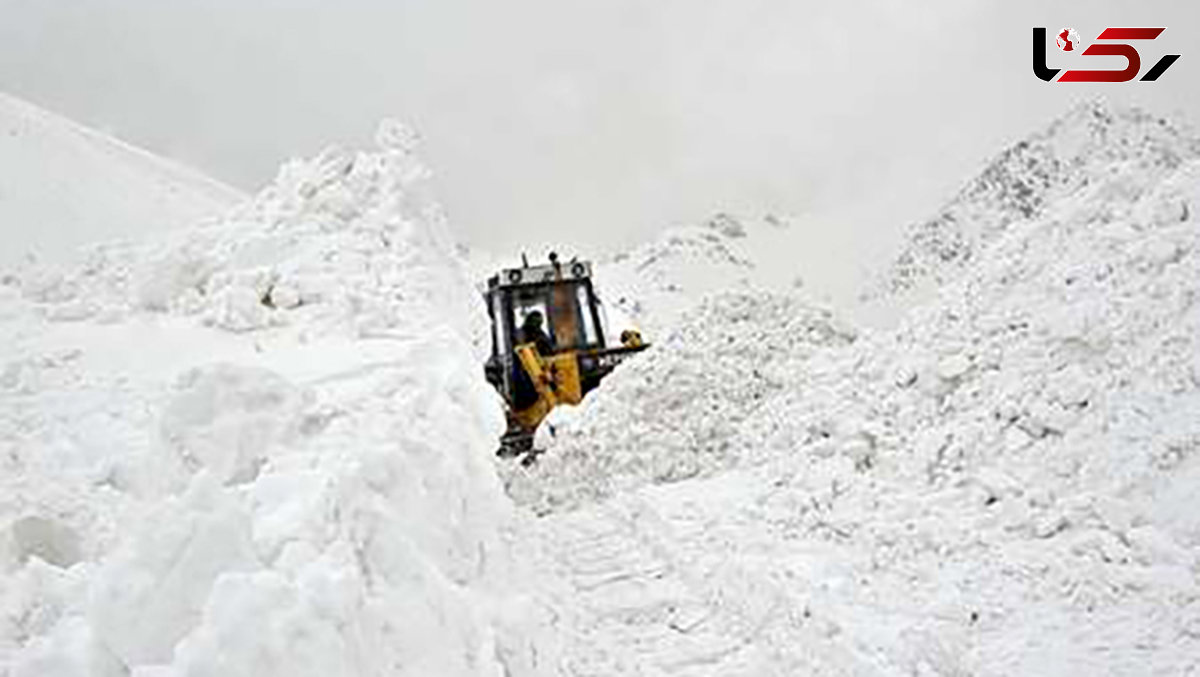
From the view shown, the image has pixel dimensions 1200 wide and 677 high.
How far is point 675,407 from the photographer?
13.7 metres

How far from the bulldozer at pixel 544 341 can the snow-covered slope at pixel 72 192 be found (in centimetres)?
646

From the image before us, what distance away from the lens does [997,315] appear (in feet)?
35.5

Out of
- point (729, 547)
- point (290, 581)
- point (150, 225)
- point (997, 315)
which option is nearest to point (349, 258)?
point (729, 547)

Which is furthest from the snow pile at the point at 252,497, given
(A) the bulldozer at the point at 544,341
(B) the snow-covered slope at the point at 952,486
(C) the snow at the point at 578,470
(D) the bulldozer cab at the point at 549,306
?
(D) the bulldozer cab at the point at 549,306

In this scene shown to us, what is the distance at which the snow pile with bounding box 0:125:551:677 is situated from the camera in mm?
3496

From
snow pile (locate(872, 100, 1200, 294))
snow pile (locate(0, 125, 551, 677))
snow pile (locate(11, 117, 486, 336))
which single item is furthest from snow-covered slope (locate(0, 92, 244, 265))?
snow pile (locate(872, 100, 1200, 294))

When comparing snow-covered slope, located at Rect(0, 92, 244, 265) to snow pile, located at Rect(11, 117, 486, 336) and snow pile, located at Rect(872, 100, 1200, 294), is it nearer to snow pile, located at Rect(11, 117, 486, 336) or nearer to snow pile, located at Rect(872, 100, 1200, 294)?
snow pile, located at Rect(11, 117, 486, 336)

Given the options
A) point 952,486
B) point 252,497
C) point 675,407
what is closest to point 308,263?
point 675,407

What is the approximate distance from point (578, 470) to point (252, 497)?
8325 millimetres

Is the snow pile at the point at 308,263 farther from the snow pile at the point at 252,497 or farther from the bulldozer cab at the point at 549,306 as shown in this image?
the bulldozer cab at the point at 549,306

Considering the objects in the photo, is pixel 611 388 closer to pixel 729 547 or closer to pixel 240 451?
pixel 729 547

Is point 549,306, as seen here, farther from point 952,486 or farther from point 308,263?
point 952,486

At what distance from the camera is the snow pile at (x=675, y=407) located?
12.2 m

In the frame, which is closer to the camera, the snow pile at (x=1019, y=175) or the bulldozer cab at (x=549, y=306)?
the bulldozer cab at (x=549, y=306)
